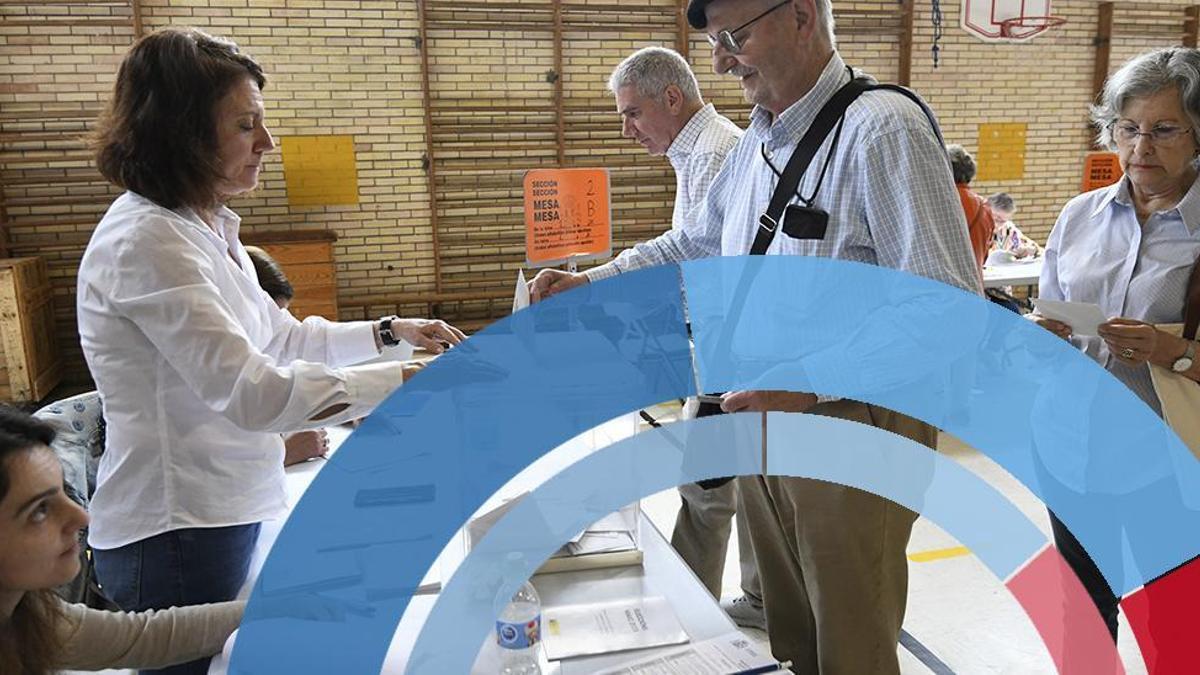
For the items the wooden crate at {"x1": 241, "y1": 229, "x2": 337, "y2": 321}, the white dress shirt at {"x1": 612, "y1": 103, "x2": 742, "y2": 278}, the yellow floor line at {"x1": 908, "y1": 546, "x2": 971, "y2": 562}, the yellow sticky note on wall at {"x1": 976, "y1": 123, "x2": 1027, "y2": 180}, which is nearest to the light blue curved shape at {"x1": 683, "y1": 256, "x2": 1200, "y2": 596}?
the white dress shirt at {"x1": 612, "y1": 103, "x2": 742, "y2": 278}

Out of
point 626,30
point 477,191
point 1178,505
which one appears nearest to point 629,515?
point 1178,505

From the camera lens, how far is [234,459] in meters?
1.69

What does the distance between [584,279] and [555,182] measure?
761 millimetres

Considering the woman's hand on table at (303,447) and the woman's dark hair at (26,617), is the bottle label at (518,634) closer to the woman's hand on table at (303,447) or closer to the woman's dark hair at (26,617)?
the woman's dark hair at (26,617)

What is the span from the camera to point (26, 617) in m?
1.49

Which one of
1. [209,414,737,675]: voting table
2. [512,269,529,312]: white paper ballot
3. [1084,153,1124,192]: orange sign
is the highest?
[1084,153,1124,192]: orange sign

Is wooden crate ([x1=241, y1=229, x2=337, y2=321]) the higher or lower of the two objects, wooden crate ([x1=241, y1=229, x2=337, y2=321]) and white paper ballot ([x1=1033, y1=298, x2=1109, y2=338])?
the lower

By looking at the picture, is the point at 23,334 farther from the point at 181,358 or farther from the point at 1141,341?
the point at 1141,341

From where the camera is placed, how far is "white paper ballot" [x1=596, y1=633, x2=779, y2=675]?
4.80 ft

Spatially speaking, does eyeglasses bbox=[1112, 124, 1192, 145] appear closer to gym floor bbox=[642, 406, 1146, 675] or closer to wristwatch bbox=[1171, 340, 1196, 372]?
wristwatch bbox=[1171, 340, 1196, 372]

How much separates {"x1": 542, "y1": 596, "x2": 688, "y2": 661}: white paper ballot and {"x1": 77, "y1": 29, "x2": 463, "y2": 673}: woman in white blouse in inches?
23.3

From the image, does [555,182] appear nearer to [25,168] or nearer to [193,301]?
[193,301]

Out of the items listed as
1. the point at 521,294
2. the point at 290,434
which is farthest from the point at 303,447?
the point at 521,294

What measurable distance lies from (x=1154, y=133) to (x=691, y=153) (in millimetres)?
1611
